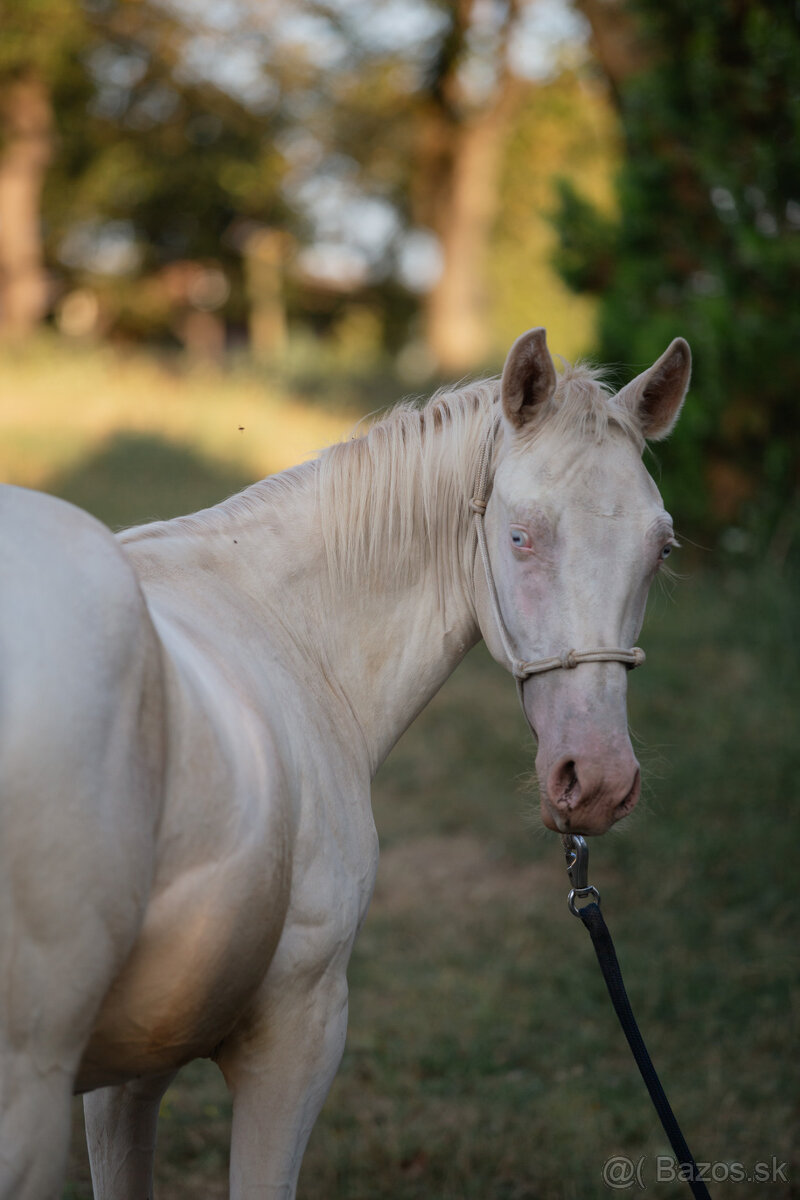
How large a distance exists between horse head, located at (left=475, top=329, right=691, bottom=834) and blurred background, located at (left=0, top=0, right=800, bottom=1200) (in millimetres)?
405

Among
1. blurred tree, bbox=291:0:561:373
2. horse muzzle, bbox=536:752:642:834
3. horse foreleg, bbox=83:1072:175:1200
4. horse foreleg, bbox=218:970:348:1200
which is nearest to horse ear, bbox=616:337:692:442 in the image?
horse muzzle, bbox=536:752:642:834

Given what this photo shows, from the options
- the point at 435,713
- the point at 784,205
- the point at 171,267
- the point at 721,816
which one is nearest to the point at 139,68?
the point at 171,267

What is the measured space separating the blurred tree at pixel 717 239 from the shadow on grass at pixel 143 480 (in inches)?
159

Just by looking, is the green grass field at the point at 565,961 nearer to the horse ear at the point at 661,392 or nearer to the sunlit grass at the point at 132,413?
the horse ear at the point at 661,392

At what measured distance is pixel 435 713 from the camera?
279 inches

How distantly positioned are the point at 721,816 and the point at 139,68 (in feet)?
62.1

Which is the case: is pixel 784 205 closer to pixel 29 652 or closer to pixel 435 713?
pixel 435 713

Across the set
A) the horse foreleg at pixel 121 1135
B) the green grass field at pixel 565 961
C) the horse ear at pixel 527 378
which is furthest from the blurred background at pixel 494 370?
the horse foreleg at pixel 121 1135

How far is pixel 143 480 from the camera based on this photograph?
10.1 meters

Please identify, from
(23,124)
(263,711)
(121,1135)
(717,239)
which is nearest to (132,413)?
(717,239)

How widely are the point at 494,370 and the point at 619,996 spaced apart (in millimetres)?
1948

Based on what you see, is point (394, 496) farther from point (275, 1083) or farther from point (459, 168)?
point (459, 168)

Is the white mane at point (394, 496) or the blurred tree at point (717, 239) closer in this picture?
the white mane at point (394, 496)

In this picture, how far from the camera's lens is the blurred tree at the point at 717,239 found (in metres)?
7.30
